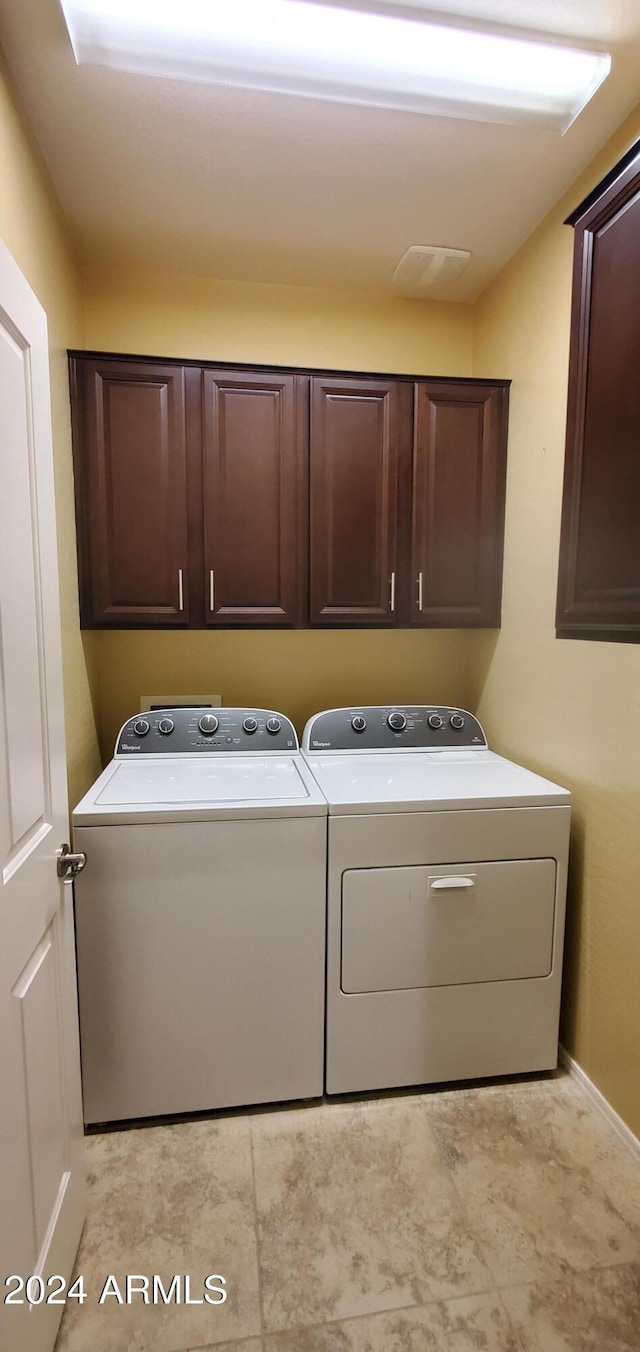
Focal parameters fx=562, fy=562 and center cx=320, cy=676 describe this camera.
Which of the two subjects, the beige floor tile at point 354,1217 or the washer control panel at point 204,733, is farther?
the washer control panel at point 204,733

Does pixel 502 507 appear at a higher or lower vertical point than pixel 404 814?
higher

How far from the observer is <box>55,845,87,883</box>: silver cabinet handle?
110cm

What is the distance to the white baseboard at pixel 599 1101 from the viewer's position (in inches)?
56.1

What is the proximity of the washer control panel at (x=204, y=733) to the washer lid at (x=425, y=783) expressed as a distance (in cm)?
16

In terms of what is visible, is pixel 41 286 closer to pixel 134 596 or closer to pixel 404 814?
pixel 134 596

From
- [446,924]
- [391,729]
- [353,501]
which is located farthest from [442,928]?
[353,501]

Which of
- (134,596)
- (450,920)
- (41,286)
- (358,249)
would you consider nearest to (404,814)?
(450,920)

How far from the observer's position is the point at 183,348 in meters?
2.01

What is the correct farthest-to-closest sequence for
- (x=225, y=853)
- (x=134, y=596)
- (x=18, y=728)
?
(x=134, y=596), (x=225, y=853), (x=18, y=728)

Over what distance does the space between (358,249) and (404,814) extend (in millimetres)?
1803

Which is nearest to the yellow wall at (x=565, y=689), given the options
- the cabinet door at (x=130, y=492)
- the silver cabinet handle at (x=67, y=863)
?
the cabinet door at (x=130, y=492)

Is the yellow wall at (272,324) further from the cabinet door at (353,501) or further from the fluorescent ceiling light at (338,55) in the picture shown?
the fluorescent ceiling light at (338,55)

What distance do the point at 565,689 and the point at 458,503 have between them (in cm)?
75

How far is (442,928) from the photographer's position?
154 centimetres
